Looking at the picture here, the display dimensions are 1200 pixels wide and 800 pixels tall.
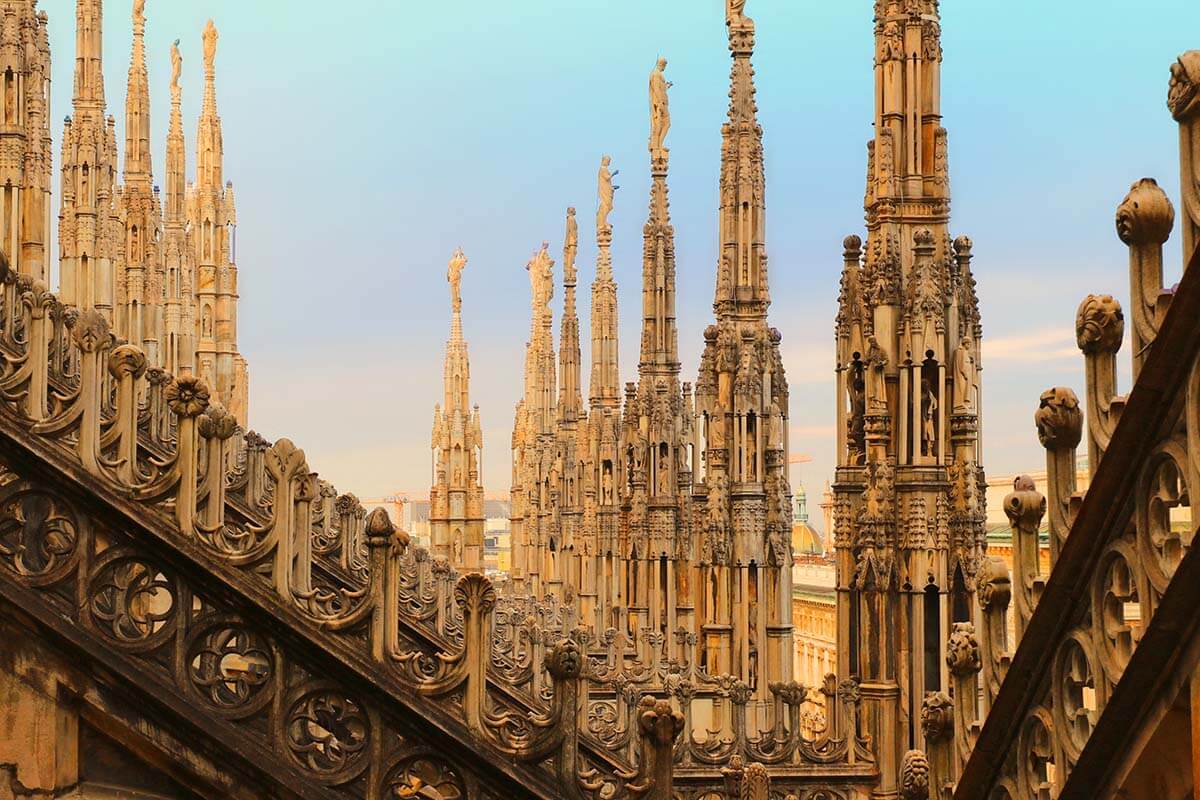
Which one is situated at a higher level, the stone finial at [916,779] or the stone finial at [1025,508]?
the stone finial at [1025,508]

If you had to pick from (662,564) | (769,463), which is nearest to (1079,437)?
(769,463)

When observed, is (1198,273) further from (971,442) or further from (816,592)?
(816,592)

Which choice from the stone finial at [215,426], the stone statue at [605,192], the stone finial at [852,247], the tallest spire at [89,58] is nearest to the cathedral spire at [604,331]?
the stone statue at [605,192]

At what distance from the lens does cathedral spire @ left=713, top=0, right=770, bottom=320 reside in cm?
2048

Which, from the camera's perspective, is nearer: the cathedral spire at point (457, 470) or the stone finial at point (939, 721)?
the stone finial at point (939, 721)

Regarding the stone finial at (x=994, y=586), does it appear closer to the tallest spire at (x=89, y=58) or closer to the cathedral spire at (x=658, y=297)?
the cathedral spire at (x=658, y=297)

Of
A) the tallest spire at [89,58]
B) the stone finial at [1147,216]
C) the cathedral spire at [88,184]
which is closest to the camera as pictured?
the stone finial at [1147,216]

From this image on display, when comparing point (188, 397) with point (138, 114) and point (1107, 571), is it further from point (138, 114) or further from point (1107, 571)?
point (138, 114)

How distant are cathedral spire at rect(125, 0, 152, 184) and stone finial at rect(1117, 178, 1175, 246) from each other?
1451 inches

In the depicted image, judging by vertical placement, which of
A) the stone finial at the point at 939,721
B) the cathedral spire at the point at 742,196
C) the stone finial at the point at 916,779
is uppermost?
the cathedral spire at the point at 742,196

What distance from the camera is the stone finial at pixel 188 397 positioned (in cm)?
602

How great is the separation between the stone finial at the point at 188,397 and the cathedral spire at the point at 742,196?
Answer: 47.9 feet

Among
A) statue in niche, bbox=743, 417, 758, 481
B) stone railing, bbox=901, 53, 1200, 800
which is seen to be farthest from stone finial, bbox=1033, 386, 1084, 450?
statue in niche, bbox=743, 417, 758, 481

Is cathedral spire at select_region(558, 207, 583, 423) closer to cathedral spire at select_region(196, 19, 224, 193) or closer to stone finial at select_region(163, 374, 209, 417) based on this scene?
cathedral spire at select_region(196, 19, 224, 193)
